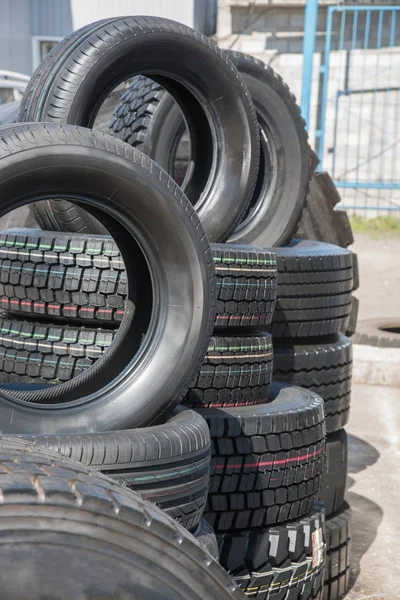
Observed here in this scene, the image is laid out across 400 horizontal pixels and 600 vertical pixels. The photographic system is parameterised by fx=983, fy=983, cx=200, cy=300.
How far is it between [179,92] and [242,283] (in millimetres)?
1315

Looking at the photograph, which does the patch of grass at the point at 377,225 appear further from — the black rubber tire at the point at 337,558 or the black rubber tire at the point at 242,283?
the black rubber tire at the point at 242,283

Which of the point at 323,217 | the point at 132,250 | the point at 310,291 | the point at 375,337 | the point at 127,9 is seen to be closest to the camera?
the point at 132,250

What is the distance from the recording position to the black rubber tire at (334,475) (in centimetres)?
389

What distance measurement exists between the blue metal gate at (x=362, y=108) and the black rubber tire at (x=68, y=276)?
1204 centimetres

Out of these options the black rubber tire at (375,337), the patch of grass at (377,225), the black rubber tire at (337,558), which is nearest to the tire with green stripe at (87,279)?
the black rubber tire at (337,558)

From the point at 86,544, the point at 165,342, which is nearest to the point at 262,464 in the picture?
the point at 165,342

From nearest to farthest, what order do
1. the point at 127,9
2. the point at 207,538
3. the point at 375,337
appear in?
the point at 207,538
the point at 375,337
the point at 127,9

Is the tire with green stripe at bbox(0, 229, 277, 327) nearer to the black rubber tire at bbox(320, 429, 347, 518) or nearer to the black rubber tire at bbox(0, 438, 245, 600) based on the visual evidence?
the black rubber tire at bbox(320, 429, 347, 518)

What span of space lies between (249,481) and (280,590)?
36cm

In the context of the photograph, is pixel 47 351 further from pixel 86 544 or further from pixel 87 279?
pixel 86 544

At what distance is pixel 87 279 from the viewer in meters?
3.17

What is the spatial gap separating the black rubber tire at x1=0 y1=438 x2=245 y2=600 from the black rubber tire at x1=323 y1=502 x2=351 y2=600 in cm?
216

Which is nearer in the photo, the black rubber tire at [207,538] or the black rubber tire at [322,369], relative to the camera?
the black rubber tire at [207,538]

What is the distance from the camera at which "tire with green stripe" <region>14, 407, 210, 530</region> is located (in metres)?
2.23
